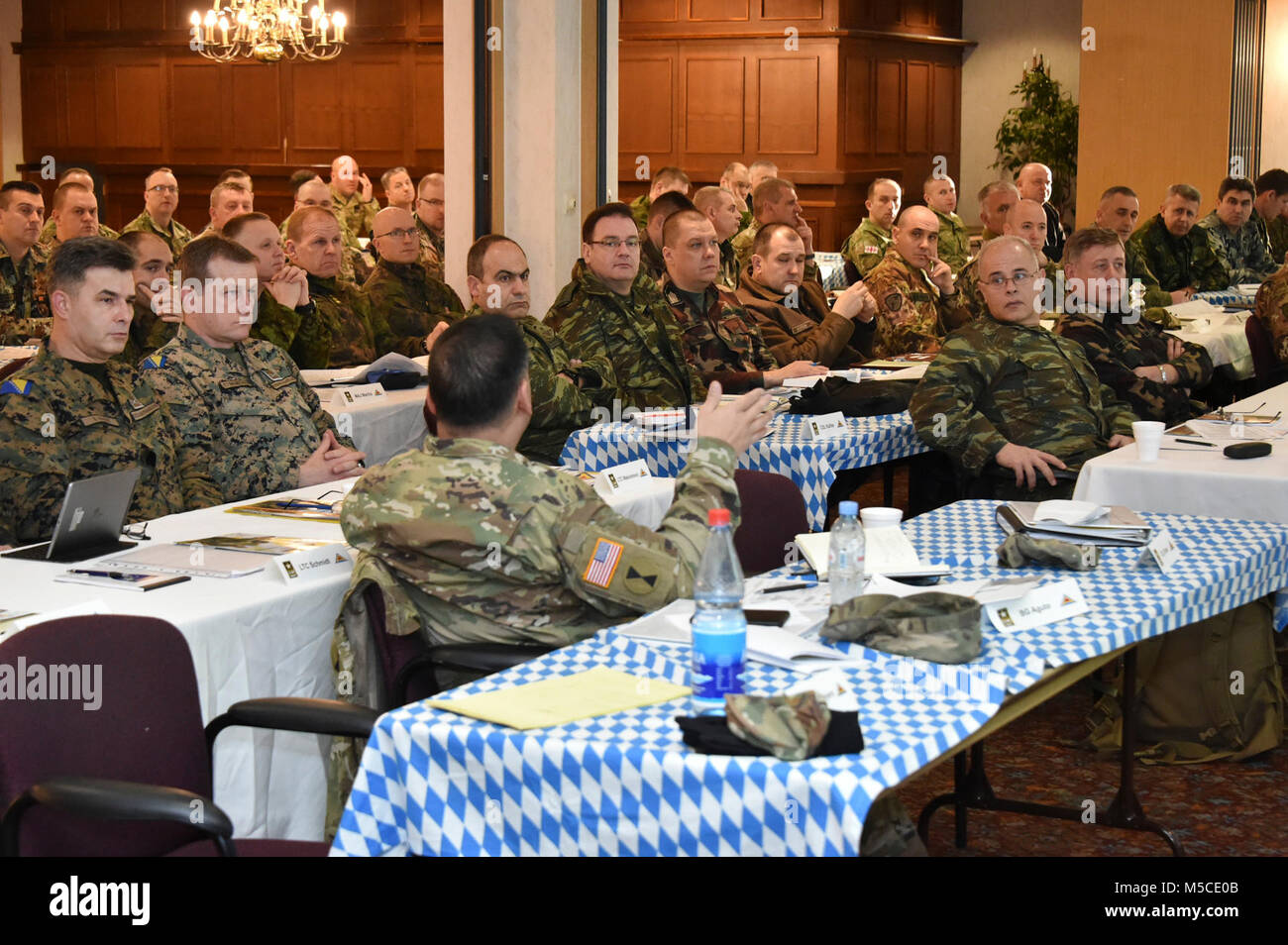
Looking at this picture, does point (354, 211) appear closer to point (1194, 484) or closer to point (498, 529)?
point (1194, 484)

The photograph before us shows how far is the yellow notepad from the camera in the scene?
2.07m

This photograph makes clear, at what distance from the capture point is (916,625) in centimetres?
238

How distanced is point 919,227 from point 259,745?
200 inches

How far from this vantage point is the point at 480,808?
2.05 meters

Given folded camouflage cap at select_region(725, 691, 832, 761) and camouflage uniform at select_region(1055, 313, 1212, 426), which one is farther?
camouflage uniform at select_region(1055, 313, 1212, 426)

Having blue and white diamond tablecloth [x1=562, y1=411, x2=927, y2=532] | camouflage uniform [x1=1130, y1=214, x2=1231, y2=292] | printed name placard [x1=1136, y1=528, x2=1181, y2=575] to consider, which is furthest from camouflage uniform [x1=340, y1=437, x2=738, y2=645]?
camouflage uniform [x1=1130, y1=214, x2=1231, y2=292]

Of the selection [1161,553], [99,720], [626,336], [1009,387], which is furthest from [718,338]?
[99,720]

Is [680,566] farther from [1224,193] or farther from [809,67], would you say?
[809,67]

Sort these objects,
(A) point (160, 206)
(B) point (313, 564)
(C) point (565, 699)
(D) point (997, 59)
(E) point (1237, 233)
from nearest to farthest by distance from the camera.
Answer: (C) point (565, 699) < (B) point (313, 564) < (E) point (1237, 233) < (A) point (160, 206) < (D) point (997, 59)

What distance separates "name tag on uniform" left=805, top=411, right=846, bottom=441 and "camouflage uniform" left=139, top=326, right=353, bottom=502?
5.20 ft

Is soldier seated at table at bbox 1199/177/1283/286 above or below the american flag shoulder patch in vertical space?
above

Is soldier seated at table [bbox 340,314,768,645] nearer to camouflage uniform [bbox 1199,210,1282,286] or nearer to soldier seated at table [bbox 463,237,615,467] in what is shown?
soldier seated at table [bbox 463,237,615,467]

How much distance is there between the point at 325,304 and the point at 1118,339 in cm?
323

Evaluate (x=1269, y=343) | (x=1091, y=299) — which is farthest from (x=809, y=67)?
(x=1091, y=299)
